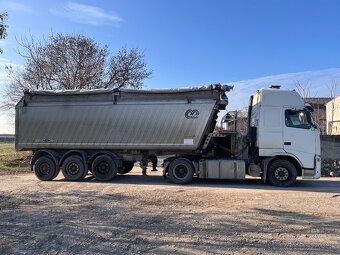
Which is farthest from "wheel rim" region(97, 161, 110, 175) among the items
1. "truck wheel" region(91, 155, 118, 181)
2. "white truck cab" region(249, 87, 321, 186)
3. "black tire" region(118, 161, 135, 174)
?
"white truck cab" region(249, 87, 321, 186)

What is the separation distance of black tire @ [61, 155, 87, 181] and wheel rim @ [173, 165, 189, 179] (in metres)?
3.52

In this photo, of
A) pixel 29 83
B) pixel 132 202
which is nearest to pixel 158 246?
pixel 132 202

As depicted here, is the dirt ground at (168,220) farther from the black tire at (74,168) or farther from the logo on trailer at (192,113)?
the logo on trailer at (192,113)

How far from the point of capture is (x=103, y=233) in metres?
7.30

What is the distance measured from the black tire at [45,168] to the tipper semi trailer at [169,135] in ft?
0.13

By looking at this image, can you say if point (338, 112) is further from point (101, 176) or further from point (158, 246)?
point (158, 246)

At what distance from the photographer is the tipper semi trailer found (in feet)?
47.6

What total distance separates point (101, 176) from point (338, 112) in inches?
1396

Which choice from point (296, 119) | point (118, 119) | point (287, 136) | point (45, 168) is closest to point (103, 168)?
point (118, 119)

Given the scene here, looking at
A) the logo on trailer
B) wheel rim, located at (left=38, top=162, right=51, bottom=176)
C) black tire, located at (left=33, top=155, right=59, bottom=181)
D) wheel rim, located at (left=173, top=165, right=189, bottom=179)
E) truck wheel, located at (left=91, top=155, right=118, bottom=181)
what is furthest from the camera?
wheel rim, located at (left=38, top=162, right=51, bottom=176)

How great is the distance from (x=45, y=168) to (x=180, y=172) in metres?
5.35

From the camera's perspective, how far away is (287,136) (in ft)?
47.4

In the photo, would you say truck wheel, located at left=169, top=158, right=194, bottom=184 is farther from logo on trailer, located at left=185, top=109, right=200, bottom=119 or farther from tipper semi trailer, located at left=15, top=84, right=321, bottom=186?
logo on trailer, located at left=185, top=109, right=200, bottom=119

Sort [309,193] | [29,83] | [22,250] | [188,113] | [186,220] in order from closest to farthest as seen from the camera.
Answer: [22,250] → [186,220] → [309,193] → [188,113] → [29,83]
